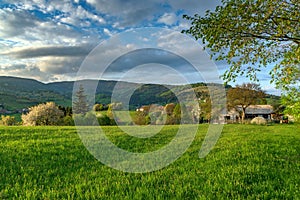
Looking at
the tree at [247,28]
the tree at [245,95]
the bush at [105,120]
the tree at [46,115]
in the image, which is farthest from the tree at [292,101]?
the tree at [245,95]

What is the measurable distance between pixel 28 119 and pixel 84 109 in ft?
38.0

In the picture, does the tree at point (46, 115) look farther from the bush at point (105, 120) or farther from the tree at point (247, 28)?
the tree at point (247, 28)

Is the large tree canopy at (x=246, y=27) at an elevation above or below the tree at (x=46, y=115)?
above

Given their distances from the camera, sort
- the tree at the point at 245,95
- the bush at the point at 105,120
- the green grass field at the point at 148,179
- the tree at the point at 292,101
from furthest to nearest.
A: the tree at the point at 245,95, the bush at the point at 105,120, the tree at the point at 292,101, the green grass field at the point at 148,179

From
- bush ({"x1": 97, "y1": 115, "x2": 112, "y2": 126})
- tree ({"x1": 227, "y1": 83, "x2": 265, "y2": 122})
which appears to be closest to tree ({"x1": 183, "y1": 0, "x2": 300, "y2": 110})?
bush ({"x1": 97, "y1": 115, "x2": 112, "y2": 126})

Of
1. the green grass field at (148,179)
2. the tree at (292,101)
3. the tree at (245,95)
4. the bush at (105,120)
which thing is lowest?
the green grass field at (148,179)

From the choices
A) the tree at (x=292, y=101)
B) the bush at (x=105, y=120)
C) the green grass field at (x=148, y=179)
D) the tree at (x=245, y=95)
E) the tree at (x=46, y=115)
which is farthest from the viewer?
the tree at (x=245, y=95)

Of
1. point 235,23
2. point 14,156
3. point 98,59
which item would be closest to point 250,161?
point 235,23

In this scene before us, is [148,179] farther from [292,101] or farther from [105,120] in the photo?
[105,120]

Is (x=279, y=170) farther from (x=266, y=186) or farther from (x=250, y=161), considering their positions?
(x=266, y=186)

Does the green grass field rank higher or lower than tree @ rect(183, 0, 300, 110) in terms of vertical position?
lower

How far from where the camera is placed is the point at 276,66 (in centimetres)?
1202

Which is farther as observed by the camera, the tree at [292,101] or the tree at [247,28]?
the tree at [292,101]

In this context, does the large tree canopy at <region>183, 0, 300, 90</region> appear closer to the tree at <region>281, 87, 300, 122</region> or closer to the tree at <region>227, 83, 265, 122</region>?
the tree at <region>281, 87, 300, 122</region>
